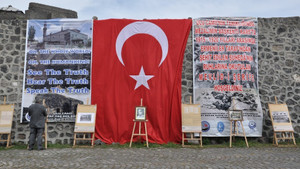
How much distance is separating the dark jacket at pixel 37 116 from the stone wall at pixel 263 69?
2.54 feet

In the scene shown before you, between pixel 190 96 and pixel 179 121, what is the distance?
82 centimetres

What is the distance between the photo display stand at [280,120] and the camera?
24.3ft

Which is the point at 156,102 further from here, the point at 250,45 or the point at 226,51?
the point at 250,45

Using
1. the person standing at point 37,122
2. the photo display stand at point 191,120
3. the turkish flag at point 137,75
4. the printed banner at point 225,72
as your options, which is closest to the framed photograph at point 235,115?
the printed banner at point 225,72

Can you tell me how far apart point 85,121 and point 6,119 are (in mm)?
2233

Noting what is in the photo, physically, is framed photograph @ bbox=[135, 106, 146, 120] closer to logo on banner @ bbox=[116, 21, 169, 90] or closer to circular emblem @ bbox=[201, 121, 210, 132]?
logo on banner @ bbox=[116, 21, 169, 90]

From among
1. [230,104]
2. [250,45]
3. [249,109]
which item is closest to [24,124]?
[230,104]

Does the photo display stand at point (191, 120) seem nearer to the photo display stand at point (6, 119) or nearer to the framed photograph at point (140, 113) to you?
the framed photograph at point (140, 113)

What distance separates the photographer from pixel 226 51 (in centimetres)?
806

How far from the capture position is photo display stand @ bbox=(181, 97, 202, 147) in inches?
286

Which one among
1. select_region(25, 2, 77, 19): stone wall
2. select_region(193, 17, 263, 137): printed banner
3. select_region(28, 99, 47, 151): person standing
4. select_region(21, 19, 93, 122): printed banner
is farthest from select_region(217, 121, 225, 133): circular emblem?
select_region(25, 2, 77, 19): stone wall

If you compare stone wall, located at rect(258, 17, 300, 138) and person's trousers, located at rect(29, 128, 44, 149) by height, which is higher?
stone wall, located at rect(258, 17, 300, 138)

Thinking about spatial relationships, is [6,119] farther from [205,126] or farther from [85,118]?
[205,126]

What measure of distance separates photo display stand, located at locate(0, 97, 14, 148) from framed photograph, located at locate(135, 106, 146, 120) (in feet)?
11.6
